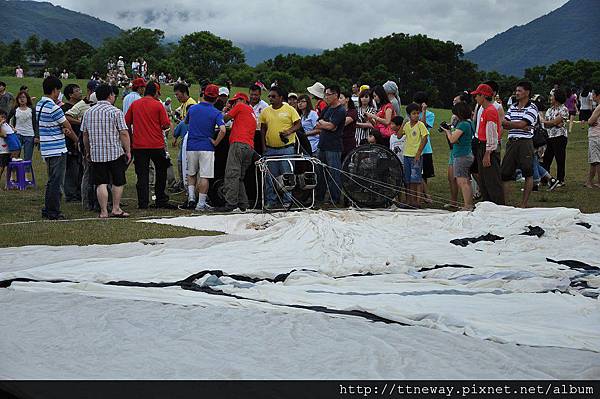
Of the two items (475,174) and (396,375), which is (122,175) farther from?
(396,375)

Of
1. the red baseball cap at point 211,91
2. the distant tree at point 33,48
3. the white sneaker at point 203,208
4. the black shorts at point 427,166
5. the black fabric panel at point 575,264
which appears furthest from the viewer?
the distant tree at point 33,48

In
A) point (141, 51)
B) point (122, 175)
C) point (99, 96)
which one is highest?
point (141, 51)

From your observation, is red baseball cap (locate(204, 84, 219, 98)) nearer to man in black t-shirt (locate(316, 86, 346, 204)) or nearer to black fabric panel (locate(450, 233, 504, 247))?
man in black t-shirt (locate(316, 86, 346, 204))

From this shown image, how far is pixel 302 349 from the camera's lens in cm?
480

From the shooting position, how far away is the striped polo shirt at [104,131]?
10.9 metres

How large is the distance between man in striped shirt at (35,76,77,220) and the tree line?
52.8 m

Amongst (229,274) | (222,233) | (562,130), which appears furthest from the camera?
(562,130)

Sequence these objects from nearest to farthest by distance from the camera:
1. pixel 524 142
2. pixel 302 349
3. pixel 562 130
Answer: pixel 302 349 < pixel 524 142 < pixel 562 130

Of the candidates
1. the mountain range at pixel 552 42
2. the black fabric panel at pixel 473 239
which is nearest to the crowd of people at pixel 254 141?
the black fabric panel at pixel 473 239

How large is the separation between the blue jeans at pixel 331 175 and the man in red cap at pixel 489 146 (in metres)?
2.18

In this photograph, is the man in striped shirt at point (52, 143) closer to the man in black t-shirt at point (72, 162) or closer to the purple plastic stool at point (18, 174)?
the man in black t-shirt at point (72, 162)

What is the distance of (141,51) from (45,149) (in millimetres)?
99883

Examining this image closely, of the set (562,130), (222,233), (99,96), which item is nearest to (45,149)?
(99,96)

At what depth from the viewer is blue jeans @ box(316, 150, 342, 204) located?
1240cm
